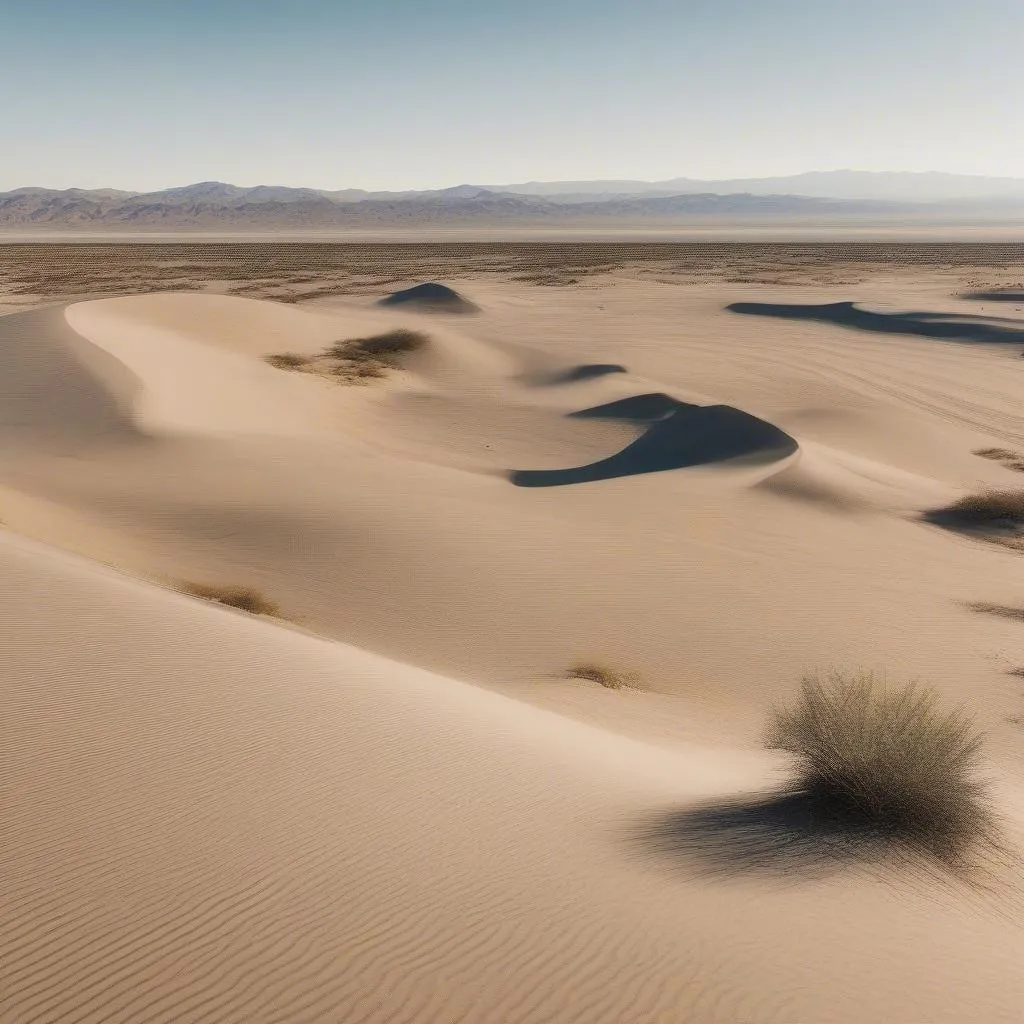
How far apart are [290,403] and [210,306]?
953 centimetres

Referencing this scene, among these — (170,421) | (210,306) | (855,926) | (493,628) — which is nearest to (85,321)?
(210,306)

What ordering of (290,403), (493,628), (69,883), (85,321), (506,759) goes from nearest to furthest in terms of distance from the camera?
(69,883), (506,759), (493,628), (290,403), (85,321)

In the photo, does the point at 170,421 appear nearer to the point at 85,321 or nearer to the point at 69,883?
the point at 85,321

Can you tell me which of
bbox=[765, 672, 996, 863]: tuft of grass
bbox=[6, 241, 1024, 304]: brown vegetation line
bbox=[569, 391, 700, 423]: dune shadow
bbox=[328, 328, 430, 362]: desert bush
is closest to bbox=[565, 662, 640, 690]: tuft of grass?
A: bbox=[765, 672, 996, 863]: tuft of grass

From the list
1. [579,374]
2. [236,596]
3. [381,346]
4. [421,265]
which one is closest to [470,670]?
[236,596]

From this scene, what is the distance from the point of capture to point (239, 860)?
14.6 ft

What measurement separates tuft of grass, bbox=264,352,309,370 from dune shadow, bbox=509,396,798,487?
423 inches

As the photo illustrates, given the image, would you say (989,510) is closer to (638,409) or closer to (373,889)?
(638,409)

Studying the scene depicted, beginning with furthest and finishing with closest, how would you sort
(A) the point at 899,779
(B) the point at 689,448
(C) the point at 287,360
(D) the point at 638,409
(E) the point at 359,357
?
(E) the point at 359,357, (C) the point at 287,360, (D) the point at 638,409, (B) the point at 689,448, (A) the point at 899,779

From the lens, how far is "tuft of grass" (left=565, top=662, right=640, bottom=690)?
953 cm

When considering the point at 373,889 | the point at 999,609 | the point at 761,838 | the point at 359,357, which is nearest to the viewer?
the point at 373,889

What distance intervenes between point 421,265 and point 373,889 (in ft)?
225

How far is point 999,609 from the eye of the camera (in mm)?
11477

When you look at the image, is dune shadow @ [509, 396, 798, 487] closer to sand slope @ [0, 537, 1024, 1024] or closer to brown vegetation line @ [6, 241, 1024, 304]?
sand slope @ [0, 537, 1024, 1024]
